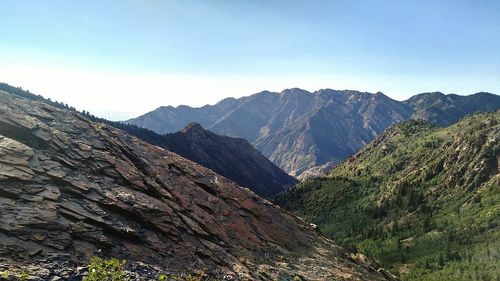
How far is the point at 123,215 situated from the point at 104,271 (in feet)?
34.0

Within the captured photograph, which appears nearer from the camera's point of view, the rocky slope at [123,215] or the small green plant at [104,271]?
the small green plant at [104,271]

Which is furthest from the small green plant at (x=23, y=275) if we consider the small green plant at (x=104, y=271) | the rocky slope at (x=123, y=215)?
the small green plant at (x=104, y=271)

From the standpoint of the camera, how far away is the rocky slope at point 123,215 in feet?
96.7

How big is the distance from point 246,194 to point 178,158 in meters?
12.2

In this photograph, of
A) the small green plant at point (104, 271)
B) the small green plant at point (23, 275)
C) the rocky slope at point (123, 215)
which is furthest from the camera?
the rocky slope at point (123, 215)

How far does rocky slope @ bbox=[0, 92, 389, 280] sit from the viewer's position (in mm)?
29484

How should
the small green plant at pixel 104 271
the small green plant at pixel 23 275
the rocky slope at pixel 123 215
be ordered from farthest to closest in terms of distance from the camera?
the rocky slope at pixel 123 215, the small green plant at pixel 104 271, the small green plant at pixel 23 275

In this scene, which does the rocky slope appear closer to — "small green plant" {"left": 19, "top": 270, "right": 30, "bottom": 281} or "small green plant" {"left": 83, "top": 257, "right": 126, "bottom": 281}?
"small green plant" {"left": 19, "top": 270, "right": 30, "bottom": 281}

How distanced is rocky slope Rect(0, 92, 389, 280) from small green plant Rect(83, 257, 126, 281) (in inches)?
46.3

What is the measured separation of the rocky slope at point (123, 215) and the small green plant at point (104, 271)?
1.18 meters

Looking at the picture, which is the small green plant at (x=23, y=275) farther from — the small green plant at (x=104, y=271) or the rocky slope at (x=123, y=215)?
the small green plant at (x=104, y=271)

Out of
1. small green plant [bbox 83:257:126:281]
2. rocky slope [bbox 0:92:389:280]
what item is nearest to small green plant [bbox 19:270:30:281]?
rocky slope [bbox 0:92:389:280]

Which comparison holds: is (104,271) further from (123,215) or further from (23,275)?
(123,215)

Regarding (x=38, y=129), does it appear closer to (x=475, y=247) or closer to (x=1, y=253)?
(x=1, y=253)
